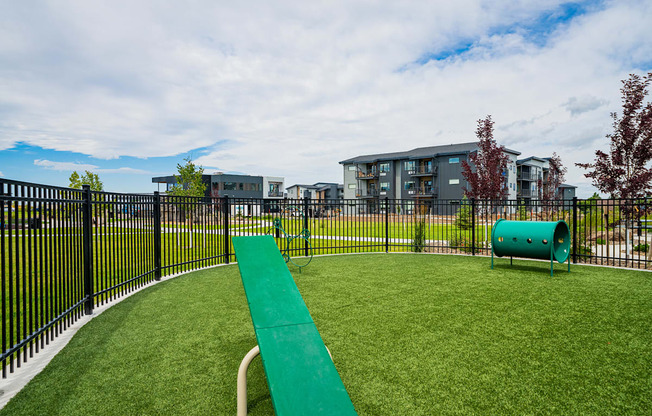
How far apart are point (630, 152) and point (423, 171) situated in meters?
38.9

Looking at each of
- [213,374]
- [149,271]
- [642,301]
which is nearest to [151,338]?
[213,374]

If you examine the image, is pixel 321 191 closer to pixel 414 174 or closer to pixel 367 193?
pixel 367 193

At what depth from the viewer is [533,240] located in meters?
8.05

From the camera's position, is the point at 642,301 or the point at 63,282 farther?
the point at 642,301

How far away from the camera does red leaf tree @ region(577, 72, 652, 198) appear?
11710 mm

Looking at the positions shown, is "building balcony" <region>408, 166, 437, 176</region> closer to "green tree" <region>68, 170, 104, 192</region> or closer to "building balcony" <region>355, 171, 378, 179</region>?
"building balcony" <region>355, 171, 378, 179</region>

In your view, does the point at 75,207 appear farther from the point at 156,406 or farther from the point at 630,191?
the point at 630,191

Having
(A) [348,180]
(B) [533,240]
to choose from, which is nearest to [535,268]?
(B) [533,240]

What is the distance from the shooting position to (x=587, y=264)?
980 cm

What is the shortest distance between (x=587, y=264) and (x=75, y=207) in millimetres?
12305

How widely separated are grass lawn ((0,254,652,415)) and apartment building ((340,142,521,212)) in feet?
122

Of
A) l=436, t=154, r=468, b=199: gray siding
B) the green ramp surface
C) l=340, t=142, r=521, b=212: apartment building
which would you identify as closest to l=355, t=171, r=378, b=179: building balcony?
l=340, t=142, r=521, b=212: apartment building

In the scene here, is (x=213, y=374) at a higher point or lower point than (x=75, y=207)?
lower

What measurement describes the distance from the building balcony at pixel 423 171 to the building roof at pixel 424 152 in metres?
1.78
